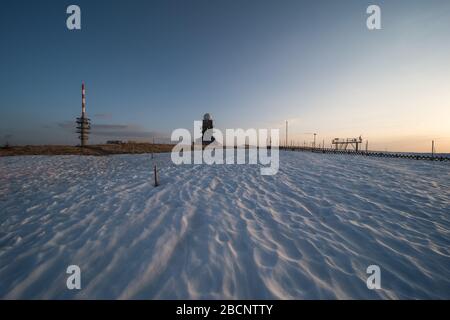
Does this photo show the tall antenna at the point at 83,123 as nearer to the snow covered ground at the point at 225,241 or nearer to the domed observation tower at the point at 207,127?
the domed observation tower at the point at 207,127

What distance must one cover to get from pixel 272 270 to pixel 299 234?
153 cm

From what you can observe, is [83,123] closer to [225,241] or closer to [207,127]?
[207,127]

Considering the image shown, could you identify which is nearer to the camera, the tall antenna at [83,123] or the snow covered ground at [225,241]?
the snow covered ground at [225,241]

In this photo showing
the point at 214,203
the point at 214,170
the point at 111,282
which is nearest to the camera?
the point at 111,282

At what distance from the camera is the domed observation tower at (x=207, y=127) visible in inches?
1565

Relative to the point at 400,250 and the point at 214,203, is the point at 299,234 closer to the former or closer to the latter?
the point at 400,250

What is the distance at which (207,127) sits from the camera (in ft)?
131

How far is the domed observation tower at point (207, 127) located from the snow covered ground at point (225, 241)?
32.1 meters

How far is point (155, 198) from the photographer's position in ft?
22.5

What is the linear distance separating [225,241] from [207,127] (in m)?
37.0

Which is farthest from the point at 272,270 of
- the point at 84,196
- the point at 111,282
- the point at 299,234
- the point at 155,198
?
the point at 84,196

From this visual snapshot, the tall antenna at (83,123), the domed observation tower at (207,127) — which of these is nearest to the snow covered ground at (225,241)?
the domed observation tower at (207,127)

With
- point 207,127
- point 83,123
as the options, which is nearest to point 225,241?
point 207,127
